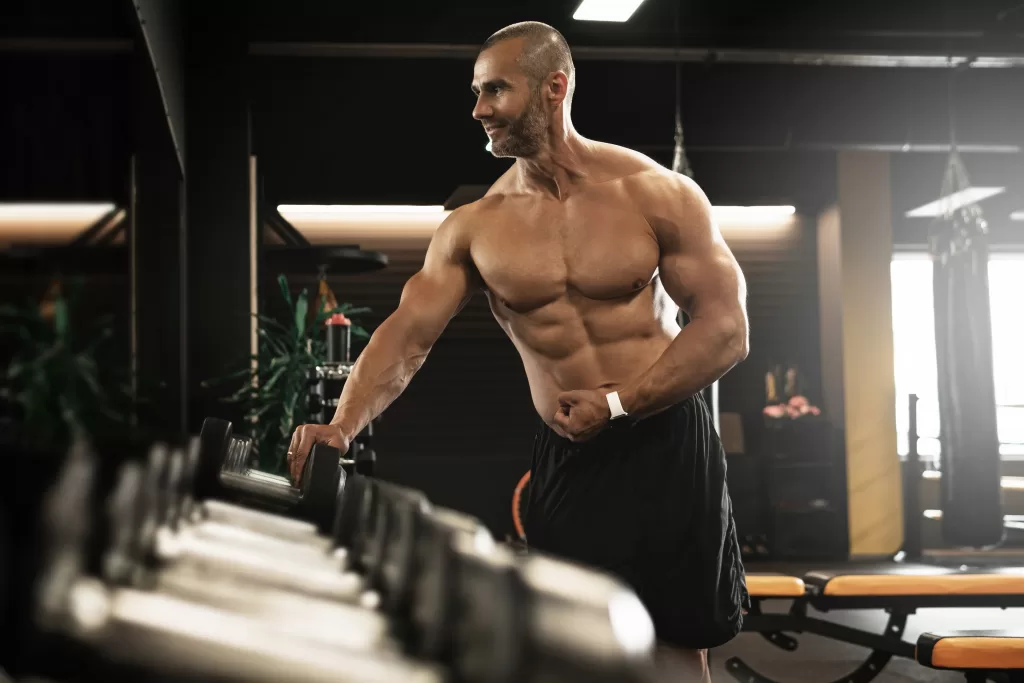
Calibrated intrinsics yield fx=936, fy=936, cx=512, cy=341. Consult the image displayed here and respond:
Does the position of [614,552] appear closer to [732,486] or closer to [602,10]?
[602,10]

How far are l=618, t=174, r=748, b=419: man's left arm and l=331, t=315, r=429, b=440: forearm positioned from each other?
410 millimetres

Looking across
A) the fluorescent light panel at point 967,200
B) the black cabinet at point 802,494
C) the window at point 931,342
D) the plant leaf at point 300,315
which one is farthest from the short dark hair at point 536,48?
the window at point 931,342

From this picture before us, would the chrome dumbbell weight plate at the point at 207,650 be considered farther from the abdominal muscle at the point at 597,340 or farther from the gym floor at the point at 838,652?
the gym floor at the point at 838,652

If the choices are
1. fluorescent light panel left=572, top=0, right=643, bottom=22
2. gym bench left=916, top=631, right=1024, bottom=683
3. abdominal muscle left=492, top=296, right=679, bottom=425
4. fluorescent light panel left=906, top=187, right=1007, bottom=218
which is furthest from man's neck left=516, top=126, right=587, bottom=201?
fluorescent light panel left=906, top=187, right=1007, bottom=218

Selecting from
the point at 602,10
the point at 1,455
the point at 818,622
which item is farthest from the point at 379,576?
the point at 602,10

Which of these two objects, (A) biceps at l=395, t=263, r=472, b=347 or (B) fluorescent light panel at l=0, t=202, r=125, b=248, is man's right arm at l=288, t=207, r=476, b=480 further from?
(B) fluorescent light panel at l=0, t=202, r=125, b=248

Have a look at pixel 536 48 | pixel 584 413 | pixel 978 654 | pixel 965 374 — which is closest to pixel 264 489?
pixel 584 413

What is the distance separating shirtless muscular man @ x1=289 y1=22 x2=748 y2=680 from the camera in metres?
1.70

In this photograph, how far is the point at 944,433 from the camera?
5.21 meters

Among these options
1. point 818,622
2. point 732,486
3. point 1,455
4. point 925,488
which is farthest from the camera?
point 925,488

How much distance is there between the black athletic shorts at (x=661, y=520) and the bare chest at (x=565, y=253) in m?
0.29

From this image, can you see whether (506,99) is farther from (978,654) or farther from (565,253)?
(978,654)

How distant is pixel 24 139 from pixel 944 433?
541cm

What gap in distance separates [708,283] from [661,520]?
0.45 meters
